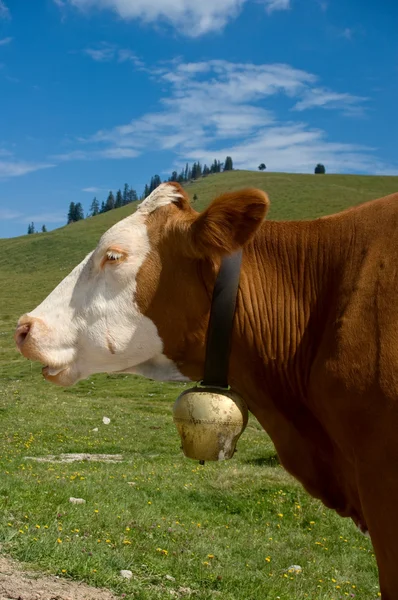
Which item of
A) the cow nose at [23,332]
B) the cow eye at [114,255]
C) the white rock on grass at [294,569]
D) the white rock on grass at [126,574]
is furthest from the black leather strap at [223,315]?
the white rock on grass at [294,569]

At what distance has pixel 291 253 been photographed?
3.08m

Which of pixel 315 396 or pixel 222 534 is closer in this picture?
pixel 315 396

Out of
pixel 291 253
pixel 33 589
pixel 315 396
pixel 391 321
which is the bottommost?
pixel 33 589

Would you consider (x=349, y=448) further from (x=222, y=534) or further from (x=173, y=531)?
(x=222, y=534)

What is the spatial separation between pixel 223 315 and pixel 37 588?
11.7 feet

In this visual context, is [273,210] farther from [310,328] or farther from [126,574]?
[310,328]

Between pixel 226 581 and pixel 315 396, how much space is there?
454 centimetres

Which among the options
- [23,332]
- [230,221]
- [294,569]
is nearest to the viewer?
[230,221]

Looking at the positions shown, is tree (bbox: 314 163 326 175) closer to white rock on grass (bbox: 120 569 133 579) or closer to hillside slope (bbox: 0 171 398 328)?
hillside slope (bbox: 0 171 398 328)

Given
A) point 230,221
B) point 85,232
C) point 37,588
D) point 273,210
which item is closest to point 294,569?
point 37,588

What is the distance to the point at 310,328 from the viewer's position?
2896mm

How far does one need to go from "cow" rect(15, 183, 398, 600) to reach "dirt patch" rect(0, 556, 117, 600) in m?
2.71

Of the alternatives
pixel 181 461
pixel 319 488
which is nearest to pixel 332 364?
pixel 319 488

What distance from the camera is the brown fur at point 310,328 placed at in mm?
2414
